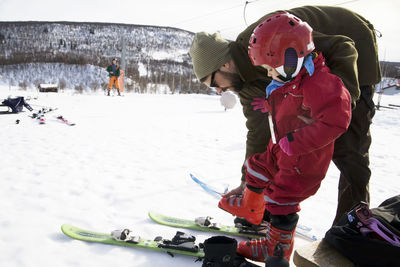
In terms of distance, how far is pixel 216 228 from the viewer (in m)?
2.18

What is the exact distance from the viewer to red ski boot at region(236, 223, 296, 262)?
157 cm

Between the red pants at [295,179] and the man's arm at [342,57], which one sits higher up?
the man's arm at [342,57]

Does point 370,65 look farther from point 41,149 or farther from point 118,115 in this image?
point 118,115

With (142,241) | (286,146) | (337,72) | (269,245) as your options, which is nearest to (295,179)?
(286,146)

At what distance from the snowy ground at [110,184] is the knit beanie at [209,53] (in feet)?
4.24

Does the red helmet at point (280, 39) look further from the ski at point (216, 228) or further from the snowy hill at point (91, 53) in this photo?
the snowy hill at point (91, 53)

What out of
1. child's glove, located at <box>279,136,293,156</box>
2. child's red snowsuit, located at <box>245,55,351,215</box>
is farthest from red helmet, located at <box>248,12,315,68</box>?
child's glove, located at <box>279,136,293,156</box>

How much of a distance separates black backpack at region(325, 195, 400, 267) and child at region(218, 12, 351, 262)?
0.24 meters

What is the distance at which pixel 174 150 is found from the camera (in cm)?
479

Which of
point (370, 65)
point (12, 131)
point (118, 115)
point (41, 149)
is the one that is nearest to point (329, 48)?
point (370, 65)

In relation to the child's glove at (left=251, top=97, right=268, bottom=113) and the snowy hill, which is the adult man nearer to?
the child's glove at (left=251, top=97, right=268, bottom=113)

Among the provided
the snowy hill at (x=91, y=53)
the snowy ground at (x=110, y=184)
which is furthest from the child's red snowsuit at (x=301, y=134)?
the snowy hill at (x=91, y=53)

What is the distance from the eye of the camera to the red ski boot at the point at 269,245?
1570 mm

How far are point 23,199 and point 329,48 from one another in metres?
2.81
